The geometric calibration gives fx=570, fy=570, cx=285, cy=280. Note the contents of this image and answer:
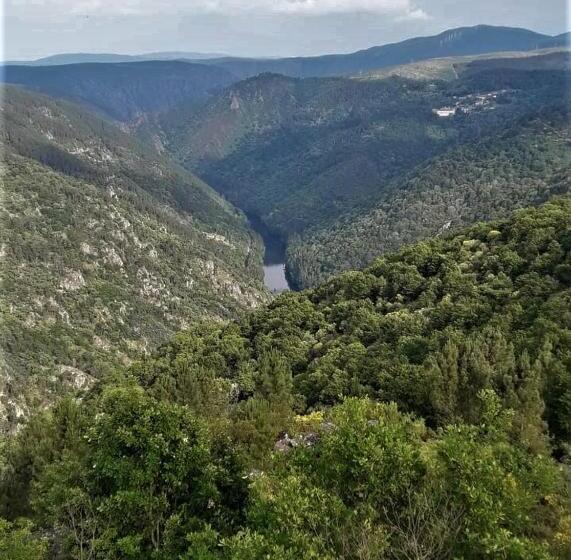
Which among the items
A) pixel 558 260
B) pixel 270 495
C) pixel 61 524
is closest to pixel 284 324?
pixel 558 260

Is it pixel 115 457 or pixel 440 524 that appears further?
pixel 115 457

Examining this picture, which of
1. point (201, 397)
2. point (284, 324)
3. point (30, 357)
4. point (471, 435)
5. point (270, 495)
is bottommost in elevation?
point (30, 357)

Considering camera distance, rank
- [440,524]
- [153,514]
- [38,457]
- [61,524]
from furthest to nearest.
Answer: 1. [38,457]
2. [61,524]
3. [153,514]
4. [440,524]

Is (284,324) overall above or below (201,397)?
below

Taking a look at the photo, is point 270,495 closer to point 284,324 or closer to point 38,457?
point 38,457

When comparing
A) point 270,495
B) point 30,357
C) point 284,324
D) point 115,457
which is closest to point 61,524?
point 115,457

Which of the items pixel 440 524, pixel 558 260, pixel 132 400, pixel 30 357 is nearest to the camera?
pixel 440 524
